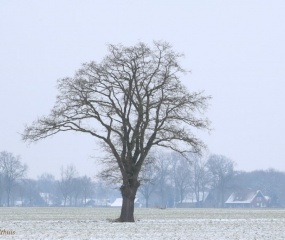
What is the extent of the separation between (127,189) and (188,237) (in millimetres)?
17632

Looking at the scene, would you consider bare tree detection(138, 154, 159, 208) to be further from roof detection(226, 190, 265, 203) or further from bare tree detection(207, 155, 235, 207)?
roof detection(226, 190, 265, 203)

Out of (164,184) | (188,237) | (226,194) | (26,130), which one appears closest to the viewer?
(188,237)

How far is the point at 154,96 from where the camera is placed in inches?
1850

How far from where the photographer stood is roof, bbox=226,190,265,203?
189125 millimetres

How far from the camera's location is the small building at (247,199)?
613 feet

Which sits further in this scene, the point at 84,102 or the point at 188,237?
the point at 84,102

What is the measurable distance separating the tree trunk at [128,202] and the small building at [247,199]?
5664 inches

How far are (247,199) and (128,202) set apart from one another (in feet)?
483

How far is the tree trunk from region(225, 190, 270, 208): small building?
5664 inches

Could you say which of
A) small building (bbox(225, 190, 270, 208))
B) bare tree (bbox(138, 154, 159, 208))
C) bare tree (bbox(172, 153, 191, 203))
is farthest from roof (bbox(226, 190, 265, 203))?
bare tree (bbox(138, 154, 159, 208))

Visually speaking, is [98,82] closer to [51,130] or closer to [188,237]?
[51,130]

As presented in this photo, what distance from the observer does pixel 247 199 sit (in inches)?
7461

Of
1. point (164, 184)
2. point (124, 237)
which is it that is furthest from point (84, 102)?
point (164, 184)

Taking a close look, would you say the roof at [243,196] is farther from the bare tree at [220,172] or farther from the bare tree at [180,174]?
the bare tree at [180,174]
